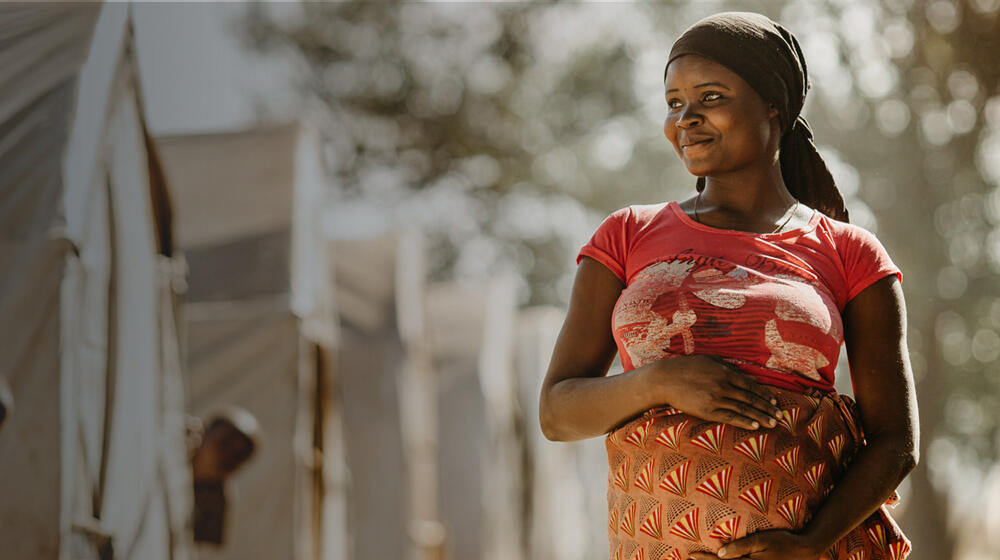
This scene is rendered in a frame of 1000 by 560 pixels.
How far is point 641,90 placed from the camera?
1841 centimetres

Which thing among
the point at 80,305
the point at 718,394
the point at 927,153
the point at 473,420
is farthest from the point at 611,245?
the point at 927,153

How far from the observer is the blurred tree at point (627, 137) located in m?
11.6

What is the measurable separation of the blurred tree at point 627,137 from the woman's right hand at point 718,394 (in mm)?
10245

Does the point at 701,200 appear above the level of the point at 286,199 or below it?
below

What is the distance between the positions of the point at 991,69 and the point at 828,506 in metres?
11.0

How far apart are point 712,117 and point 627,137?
16.6 metres

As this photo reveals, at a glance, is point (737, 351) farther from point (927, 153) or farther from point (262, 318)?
point (927, 153)

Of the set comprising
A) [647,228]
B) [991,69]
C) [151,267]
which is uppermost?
[991,69]

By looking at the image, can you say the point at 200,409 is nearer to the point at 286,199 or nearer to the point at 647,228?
the point at 286,199

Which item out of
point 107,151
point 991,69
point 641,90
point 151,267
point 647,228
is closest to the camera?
point 647,228

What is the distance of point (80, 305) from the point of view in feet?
10.0

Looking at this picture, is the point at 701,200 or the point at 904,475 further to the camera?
the point at 701,200

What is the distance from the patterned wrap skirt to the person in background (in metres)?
4.23

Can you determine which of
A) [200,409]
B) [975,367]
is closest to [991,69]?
[975,367]
